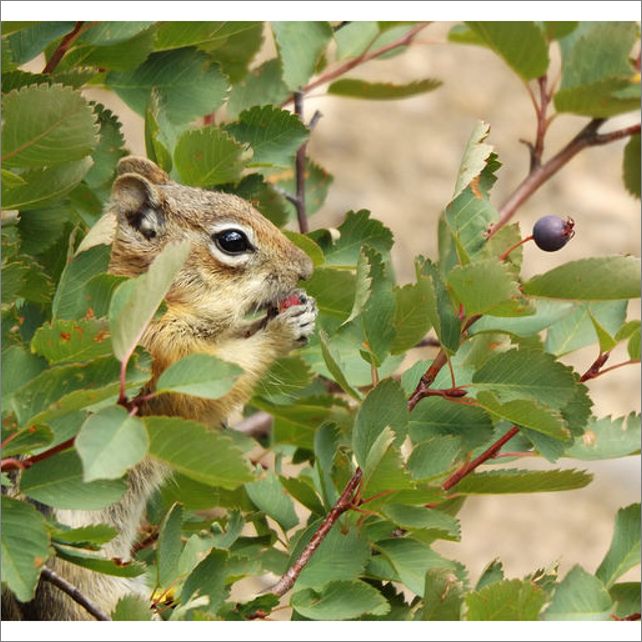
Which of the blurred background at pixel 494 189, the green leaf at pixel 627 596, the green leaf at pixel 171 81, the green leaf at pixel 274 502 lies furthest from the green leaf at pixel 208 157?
the blurred background at pixel 494 189

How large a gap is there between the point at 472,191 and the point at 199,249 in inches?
18.2

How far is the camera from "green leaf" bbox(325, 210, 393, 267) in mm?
1223

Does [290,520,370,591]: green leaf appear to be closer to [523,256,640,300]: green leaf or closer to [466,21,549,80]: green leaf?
[523,256,640,300]: green leaf

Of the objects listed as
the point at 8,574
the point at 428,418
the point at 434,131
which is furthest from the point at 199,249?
the point at 434,131

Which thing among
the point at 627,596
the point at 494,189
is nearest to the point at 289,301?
the point at 627,596

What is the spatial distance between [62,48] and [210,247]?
32 centimetres

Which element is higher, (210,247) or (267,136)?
(267,136)

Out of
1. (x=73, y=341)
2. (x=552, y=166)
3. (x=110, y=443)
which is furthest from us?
(x=552, y=166)

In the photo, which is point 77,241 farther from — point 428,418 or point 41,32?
point 428,418

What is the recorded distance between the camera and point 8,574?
0.81 meters

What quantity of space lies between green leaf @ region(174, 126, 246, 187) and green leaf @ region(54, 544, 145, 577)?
15.2 inches

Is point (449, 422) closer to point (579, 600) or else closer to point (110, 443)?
point (579, 600)

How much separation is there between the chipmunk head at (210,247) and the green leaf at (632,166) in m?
0.38

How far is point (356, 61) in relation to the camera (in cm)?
139
